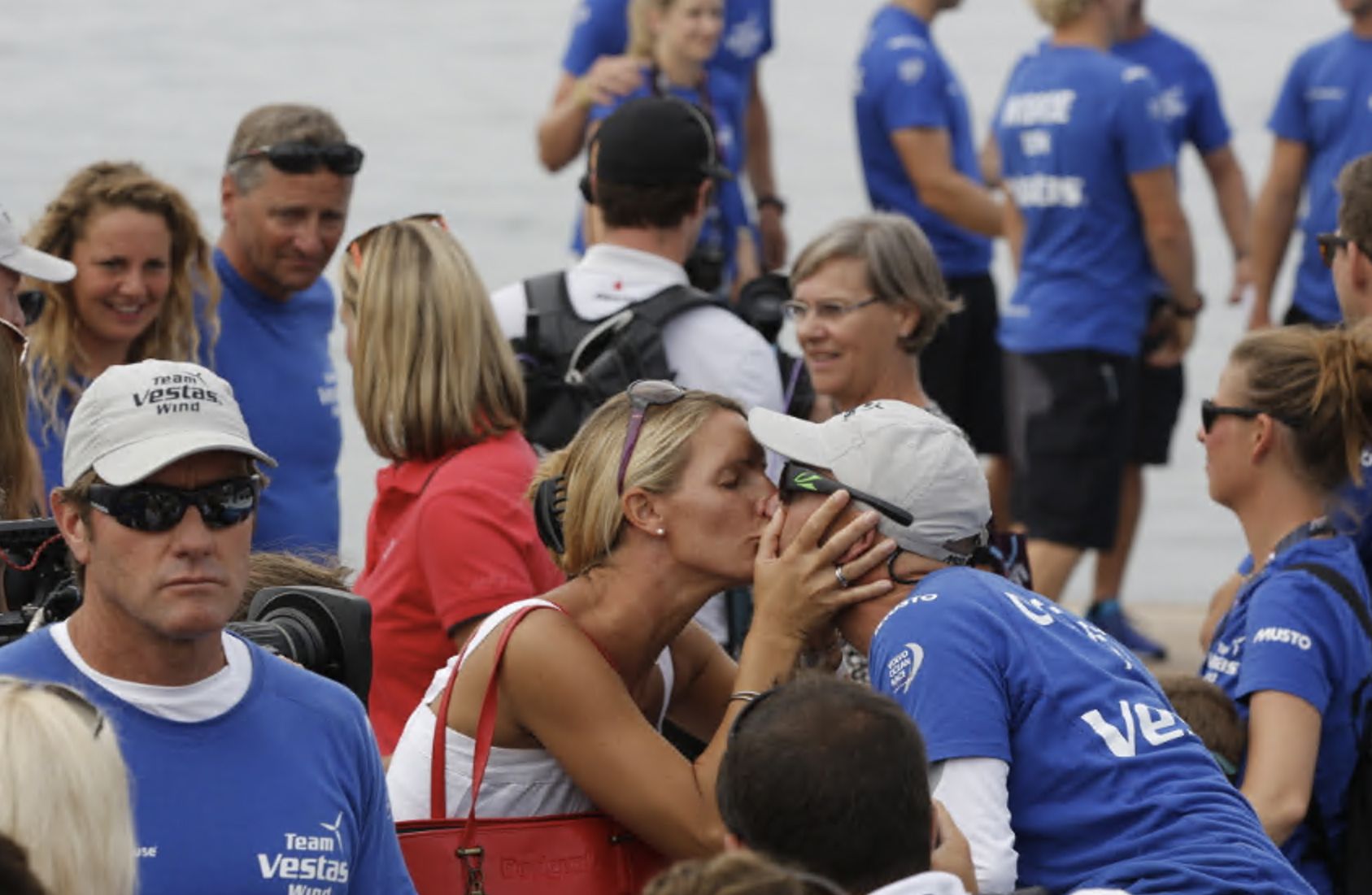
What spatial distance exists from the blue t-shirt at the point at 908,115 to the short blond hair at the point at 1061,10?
1.60 feet

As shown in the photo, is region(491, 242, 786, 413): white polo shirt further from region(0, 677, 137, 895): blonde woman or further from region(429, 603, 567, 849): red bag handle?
region(0, 677, 137, 895): blonde woman

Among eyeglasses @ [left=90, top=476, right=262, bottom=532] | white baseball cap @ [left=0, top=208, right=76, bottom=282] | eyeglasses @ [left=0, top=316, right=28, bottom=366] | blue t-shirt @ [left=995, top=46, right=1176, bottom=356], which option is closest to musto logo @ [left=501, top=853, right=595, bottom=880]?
eyeglasses @ [left=90, top=476, right=262, bottom=532]

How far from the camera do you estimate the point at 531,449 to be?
4863 mm

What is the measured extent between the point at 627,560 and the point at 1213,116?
18.1 feet

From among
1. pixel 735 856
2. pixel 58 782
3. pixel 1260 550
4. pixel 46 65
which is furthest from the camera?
pixel 46 65

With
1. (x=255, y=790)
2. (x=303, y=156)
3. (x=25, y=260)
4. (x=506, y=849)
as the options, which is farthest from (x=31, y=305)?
(x=255, y=790)

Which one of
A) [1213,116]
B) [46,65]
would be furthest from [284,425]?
[46,65]

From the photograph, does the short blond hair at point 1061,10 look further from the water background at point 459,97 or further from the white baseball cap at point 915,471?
the white baseball cap at point 915,471

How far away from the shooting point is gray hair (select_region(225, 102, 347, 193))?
5.97 meters

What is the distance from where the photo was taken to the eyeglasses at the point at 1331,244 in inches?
209

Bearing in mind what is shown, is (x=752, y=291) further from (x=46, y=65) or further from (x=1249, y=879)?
(x=46, y=65)

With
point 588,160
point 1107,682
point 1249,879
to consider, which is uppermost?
point 588,160

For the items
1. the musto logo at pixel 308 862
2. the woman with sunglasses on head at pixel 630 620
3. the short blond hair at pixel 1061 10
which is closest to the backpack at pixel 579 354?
the woman with sunglasses on head at pixel 630 620

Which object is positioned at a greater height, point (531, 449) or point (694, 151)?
point (694, 151)
